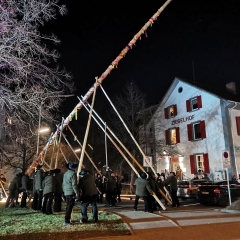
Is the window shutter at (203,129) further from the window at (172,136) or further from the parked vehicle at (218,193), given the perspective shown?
the parked vehicle at (218,193)

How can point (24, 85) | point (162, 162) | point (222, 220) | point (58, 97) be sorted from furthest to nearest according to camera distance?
1. point (162, 162)
2. point (58, 97)
3. point (24, 85)
4. point (222, 220)

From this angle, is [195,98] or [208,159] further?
[195,98]

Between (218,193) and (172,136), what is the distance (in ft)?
54.3

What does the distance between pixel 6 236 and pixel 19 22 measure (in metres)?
7.01

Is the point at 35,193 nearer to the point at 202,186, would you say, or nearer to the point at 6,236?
the point at 6,236

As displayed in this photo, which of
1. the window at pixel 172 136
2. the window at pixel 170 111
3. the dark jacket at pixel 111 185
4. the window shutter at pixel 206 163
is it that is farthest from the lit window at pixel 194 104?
the dark jacket at pixel 111 185

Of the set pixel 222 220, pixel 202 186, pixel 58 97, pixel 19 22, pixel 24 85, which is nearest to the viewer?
pixel 222 220

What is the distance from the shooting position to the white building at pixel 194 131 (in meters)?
25.4

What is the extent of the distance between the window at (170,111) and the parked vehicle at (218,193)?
52.4 ft

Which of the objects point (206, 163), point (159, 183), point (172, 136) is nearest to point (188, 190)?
point (159, 183)

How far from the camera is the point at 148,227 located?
8273 millimetres

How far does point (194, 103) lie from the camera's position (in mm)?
28781

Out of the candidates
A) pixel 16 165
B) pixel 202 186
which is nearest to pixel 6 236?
pixel 202 186

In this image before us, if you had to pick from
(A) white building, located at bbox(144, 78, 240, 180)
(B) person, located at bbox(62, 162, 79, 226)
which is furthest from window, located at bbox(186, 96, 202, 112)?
(B) person, located at bbox(62, 162, 79, 226)
